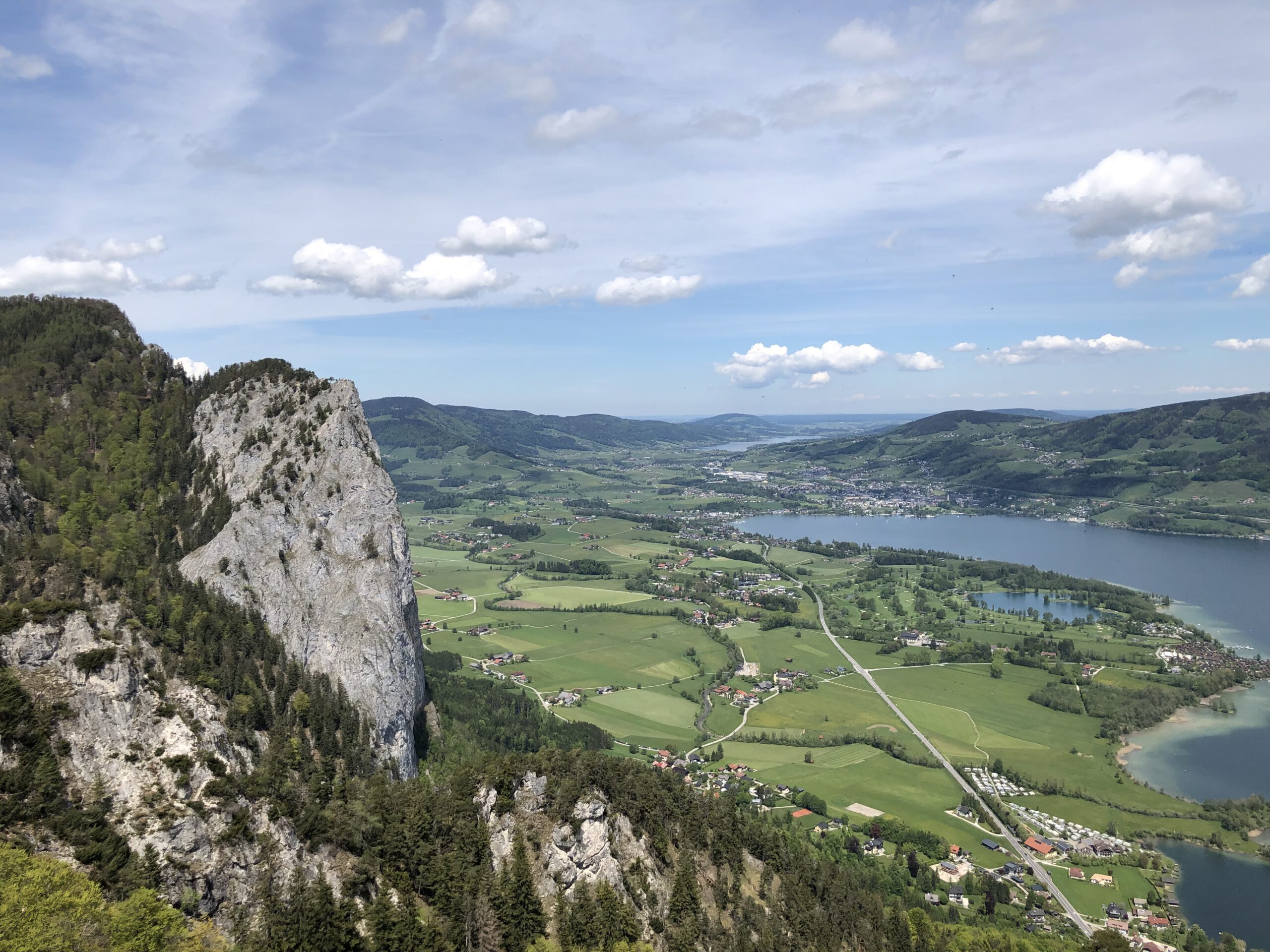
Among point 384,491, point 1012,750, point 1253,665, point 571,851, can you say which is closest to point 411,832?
point 571,851

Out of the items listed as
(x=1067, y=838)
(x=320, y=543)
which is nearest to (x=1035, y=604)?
(x=1067, y=838)

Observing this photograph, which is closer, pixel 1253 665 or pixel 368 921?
pixel 368 921

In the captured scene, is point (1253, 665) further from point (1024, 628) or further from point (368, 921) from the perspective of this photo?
point (368, 921)

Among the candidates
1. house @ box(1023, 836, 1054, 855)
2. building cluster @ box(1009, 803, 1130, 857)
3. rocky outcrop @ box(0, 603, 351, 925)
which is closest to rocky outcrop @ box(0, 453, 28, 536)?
rocky outcrop @ box(0, 603, 351, 925)

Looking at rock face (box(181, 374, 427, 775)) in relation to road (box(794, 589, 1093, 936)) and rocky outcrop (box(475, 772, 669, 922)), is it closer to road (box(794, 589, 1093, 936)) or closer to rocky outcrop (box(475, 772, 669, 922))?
rocky outcrop (box(475, 772, 669, 922))

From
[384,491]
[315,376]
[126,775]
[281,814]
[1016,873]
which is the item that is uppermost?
[315,376]

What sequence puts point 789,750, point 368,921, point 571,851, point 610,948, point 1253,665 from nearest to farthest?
point 368,921 < point 610,948 < point 571,851 < point 789,750 < point 1253,665
